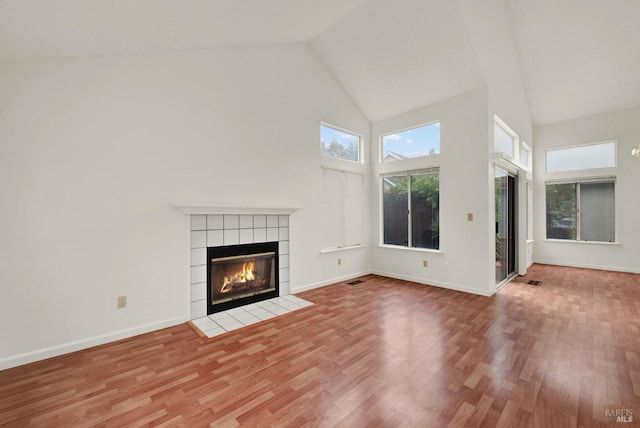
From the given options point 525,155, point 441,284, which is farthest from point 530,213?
point 441,284

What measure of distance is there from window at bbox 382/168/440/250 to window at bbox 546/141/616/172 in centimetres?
415

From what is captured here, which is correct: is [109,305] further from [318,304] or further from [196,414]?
[318,304]

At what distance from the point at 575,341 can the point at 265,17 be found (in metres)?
4.80

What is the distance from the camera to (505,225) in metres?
5.10

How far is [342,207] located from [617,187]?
232 inches

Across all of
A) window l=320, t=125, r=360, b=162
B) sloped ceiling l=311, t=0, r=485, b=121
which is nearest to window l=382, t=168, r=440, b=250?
window l=320, t=125, r=360, b=162

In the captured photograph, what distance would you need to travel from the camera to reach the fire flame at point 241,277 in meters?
3.68

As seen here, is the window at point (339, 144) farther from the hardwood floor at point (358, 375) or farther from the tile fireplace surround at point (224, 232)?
the hardwood floor at point (358, 375)

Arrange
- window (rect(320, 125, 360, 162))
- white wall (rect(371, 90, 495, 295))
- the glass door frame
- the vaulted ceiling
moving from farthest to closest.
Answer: window (rect(320, 125, 360, 162))
the glass door frame
white wall (rect(371, 90, 495, 295))
the vaulted ceiling

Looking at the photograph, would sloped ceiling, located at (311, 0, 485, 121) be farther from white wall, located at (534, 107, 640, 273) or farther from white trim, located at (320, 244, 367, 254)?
white wall, located at (534, 107, 640, 273)

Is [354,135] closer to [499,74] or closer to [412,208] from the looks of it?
[412,208]

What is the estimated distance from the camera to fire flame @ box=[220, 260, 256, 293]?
3.68 m

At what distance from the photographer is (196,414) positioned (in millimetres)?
1740

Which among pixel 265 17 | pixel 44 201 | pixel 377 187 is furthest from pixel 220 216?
pixel 377 187
